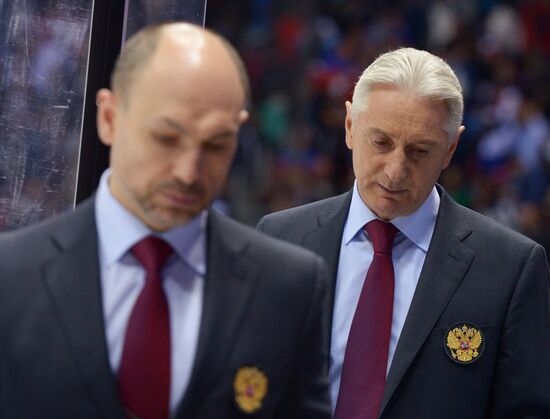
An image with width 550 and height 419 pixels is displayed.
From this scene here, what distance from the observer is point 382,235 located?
342cm

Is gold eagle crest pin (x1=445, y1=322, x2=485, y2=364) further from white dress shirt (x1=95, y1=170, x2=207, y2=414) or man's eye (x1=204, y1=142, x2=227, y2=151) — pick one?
man's eye (x1=204, y1=142, x2=227, y2=151)

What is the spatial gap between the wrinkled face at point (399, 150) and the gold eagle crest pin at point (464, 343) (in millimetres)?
350

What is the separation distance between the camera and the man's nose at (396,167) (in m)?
3.35

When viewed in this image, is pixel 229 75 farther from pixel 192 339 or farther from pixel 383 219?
pixel 383 219

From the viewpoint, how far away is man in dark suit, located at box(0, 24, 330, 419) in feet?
7.29

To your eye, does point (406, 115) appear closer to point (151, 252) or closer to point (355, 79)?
point (151, 252)

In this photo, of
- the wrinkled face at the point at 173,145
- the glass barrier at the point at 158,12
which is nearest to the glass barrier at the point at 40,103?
the glass barrier at the point at 158,12

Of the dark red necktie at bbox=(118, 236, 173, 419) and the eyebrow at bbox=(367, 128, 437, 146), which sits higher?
the eyebrow at bbox=(367, 128, 437, 146)

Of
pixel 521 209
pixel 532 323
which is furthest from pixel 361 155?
pixel 521 209

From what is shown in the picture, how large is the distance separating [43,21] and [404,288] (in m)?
1.19

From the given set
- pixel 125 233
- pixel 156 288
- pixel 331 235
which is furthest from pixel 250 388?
pixel 331 235

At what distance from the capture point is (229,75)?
89.7 inches

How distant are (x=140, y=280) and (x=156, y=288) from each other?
0.04 meters

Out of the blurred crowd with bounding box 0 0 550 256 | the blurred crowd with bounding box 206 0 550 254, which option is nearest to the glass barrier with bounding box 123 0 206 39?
the blurred crowd with bounding box 0 0 550 256
